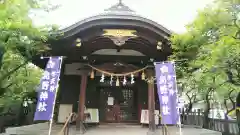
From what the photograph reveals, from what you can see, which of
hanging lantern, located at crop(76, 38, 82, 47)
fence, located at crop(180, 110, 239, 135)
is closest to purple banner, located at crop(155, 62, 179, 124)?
hanging lantern, located at crop(76, 38, 82, 47)

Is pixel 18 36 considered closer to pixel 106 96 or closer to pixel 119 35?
pixel 119 35

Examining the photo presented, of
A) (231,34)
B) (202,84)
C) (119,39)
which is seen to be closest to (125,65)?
(119,39)

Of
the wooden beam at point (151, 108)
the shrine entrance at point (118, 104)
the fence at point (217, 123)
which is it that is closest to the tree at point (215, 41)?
the wooden beam at point (151, 108)

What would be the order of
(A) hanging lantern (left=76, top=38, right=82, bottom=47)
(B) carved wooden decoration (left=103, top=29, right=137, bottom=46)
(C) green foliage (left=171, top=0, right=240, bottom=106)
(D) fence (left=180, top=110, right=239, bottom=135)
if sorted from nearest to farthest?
1. (C) green foliage (left=171, top=0, right=240, bottom=106)
2. (B) carved wooden decoration (left=103, top=29, right=137, bottom=46)
3. (A) hanging lantern (left=76, top=38, right=82, bottom=47)
4. (D) fence (left=180, top=110, right=239, bottom=135)

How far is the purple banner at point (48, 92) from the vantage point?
7.15 m

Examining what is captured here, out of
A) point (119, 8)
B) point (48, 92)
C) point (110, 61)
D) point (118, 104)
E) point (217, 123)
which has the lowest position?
point (217, 123)

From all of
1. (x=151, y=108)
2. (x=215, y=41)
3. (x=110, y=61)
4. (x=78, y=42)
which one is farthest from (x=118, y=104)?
(x=215, y=41)

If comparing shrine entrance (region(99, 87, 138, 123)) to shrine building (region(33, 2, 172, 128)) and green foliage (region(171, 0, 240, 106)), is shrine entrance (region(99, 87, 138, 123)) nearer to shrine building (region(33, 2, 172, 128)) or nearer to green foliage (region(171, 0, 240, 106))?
shrine building (region(33, 2, 172, 128))

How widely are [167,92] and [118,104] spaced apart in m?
4.60

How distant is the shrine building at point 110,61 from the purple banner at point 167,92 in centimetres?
181

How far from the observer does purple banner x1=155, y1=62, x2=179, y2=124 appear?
7105mm

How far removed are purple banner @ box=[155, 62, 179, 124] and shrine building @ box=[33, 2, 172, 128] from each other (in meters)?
1.81

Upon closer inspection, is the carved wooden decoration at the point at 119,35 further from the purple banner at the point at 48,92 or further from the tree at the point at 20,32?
the tree at the point at 20,32

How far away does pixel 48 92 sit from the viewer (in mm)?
7465
